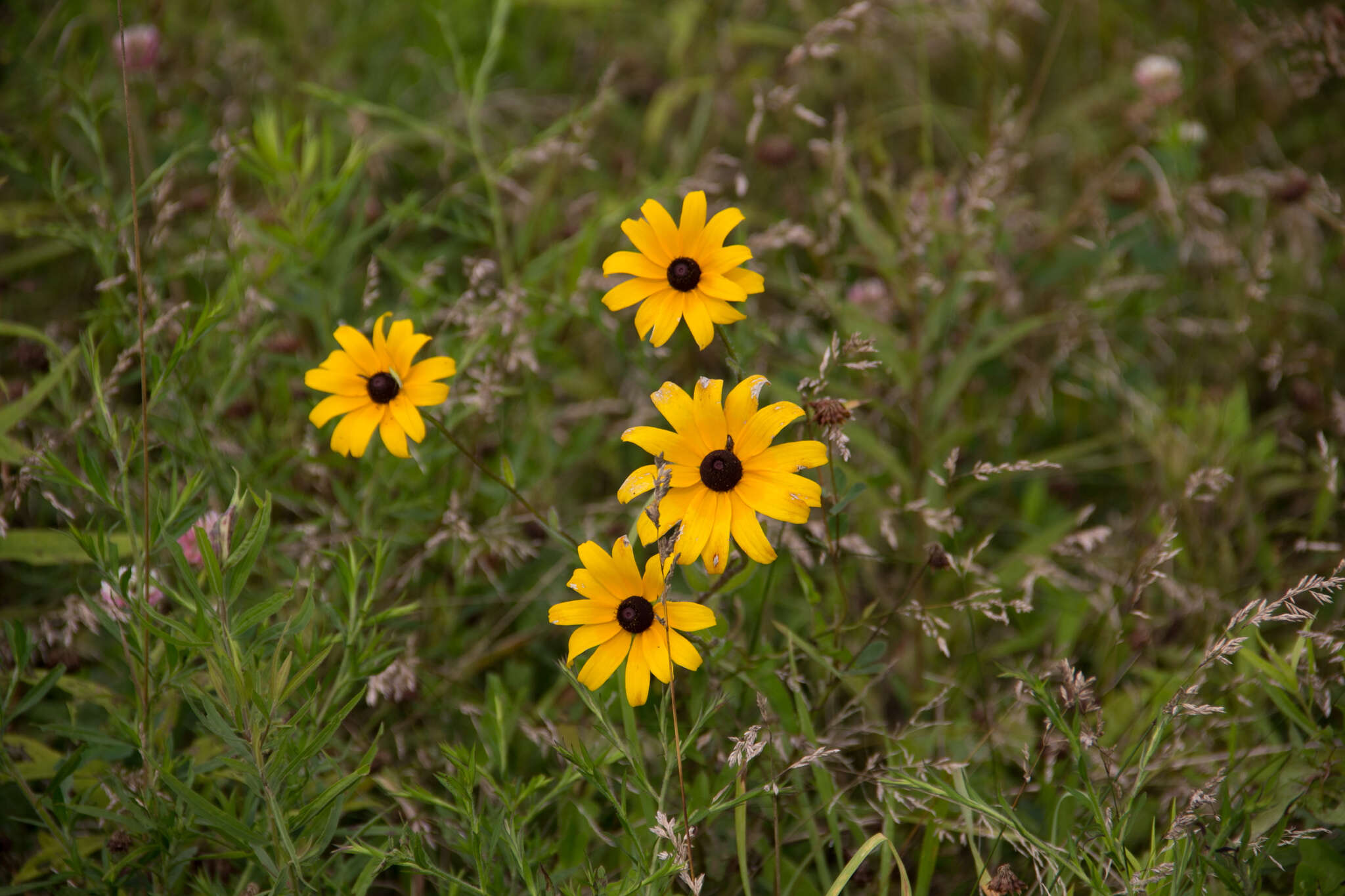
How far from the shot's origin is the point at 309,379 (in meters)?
1.46

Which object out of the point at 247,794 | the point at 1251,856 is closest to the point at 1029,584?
the point at 1251,856

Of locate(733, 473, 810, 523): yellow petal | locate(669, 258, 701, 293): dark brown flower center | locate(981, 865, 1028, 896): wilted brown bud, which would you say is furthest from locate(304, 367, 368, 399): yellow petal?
locate(981, 865, 1028, 896): wilted brown bud

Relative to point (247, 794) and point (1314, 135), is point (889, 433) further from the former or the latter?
point (1314, 135)

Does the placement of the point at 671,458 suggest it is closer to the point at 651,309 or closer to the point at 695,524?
the point at 695,524

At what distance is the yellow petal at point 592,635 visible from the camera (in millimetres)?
1325

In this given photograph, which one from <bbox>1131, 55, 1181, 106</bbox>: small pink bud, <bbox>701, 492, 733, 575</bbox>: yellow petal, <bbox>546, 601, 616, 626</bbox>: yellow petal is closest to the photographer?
<bbox>701, 492, 733, 575</bbox>: yellow petal

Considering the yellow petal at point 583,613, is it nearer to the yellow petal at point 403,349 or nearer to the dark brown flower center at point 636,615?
the dark brown flower center at point 636,615

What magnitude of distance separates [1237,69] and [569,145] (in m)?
2.21

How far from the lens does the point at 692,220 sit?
4.59ft

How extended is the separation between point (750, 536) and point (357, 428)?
0.66 metres

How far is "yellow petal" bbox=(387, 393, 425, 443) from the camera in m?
Answer: 1.41

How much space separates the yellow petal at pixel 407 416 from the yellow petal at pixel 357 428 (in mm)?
30

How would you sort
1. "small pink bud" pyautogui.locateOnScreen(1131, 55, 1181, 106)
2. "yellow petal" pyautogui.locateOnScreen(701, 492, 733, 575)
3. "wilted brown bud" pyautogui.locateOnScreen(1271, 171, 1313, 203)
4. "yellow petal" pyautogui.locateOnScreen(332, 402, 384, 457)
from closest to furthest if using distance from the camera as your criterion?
"yellow petal" pyautogui.locateOnScreen(701, 492, 733, 575) < "yellow petal" pyautogui.locateOnScreen(332, 402, 384, 457) < "wilted brown bud" pyautogui.locateOnScreen(1271, 171, 1313, 203) < "small pink bud" pyautogui.locateOnScreen(1131, 55, 1181, 106)

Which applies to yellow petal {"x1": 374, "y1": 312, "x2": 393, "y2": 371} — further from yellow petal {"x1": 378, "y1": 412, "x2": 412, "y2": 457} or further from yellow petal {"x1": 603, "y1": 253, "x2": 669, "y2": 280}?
yellow petal {"x1": 603, "y1": 253, "x2": 669, "y2": 280}
